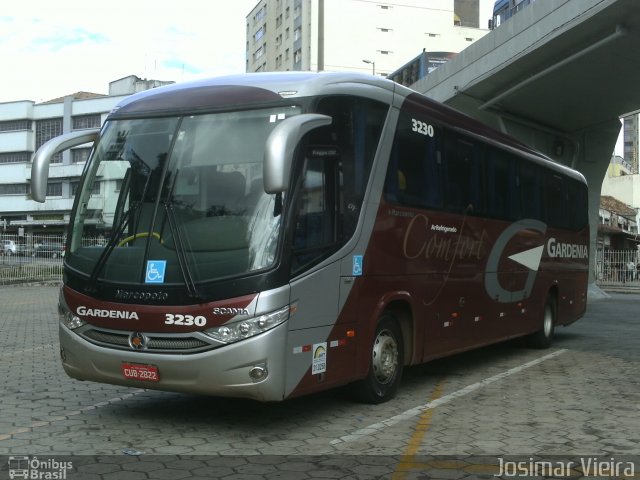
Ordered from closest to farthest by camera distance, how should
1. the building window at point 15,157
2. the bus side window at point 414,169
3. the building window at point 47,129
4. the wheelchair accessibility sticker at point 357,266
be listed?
the wheelchair accessibility sticker at point 357,266 → the bus side window at point 414,169 → the building window at point 47,129 → the building window at point 15,157

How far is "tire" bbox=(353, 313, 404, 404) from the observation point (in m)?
7.09

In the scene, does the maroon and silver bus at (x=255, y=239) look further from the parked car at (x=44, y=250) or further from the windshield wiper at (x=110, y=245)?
the parked car at (x=44, y=250)

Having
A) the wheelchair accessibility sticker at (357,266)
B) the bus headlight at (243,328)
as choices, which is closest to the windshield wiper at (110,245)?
the bus headlight at (243,328)

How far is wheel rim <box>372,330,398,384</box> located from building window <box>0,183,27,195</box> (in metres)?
82.3

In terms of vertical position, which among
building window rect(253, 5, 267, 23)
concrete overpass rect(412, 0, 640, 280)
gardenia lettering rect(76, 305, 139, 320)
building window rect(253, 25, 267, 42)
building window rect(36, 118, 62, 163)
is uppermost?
building window rect(253, 5, 267, 23)

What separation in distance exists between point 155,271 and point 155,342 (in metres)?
0.61

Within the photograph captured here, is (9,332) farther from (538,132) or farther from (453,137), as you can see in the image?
(538,132)

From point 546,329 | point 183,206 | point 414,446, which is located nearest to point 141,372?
point 183,206

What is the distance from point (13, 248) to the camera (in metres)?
26.2

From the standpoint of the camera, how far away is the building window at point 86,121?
7769 cm

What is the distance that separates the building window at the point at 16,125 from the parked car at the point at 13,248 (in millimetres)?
61728

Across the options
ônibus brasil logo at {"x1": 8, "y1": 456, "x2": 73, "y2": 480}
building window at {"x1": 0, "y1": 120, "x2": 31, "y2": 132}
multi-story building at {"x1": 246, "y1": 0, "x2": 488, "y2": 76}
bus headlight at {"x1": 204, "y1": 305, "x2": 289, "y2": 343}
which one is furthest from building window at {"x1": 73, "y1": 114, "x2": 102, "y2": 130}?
ônibus brasil logo at {"x1": 8, "y1": 456, "x2": 73, "y2": 480}

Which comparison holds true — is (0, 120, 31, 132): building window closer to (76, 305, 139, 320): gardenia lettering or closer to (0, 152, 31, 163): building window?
(0, 152, 31, 163): building window

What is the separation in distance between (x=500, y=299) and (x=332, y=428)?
484 cm
